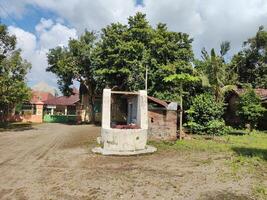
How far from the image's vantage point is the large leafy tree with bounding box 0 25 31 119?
2693 centimetres

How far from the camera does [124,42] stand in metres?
33.6

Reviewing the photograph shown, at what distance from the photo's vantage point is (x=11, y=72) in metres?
27.5

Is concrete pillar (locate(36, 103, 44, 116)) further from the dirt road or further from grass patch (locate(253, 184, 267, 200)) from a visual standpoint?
grass patch (locate(253, 184, 267, 200))

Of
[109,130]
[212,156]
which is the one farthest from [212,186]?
[109,130]

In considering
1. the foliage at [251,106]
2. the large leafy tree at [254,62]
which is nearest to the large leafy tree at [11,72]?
the foliage at [251,106]

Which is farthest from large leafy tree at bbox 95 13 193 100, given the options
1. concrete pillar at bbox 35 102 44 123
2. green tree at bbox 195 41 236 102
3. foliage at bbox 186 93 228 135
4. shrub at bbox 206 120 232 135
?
concrete pillar at bbox 35 102 44 123

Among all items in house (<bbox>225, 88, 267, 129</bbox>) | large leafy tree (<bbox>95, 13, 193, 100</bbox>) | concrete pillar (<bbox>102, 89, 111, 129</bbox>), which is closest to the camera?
concrete pillar (<bbox>102, 89, 111, 129</bbox>)

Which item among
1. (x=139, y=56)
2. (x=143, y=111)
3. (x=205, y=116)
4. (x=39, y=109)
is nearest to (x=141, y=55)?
(x=139, y=56)

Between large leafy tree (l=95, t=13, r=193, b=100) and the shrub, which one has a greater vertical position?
large leafy tree (l=95, t=13, r=193, b=100)

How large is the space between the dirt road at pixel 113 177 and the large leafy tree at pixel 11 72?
1254 cm

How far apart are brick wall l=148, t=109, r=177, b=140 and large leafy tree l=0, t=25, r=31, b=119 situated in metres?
11.9

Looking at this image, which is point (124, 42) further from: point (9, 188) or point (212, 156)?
point (9, 188)

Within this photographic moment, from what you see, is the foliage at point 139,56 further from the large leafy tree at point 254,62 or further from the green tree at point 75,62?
the large leafy tree at point 254,62

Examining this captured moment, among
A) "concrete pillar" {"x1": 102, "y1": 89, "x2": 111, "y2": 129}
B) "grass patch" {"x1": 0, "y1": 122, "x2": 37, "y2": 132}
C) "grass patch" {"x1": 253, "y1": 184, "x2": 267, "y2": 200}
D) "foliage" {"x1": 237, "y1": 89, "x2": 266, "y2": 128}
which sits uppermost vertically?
"foliage" {"x1": 237, "y1": 89, "x2": 266, "y2": 128}
